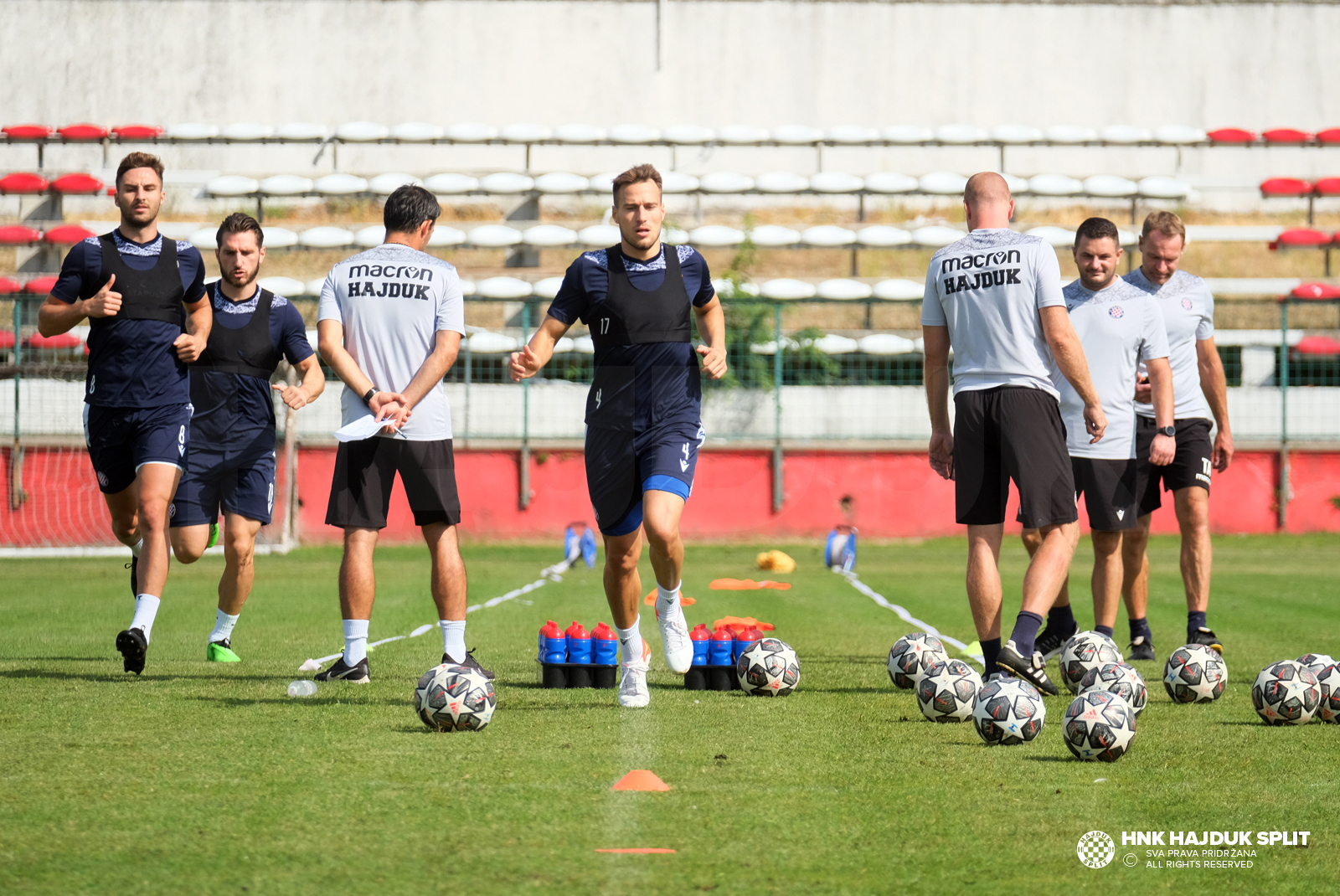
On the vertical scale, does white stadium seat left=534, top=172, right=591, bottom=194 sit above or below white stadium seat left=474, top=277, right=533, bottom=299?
above

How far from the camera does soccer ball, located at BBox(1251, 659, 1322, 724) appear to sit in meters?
5.54

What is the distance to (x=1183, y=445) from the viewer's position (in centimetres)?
790

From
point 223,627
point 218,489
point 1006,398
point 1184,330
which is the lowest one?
point 223,627

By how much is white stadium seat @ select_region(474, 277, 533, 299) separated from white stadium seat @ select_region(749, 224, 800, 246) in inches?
165

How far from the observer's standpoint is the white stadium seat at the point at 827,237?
24.1 m

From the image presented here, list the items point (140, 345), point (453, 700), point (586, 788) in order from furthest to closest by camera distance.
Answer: point (140, 345)
point (453, 700)
point (586, 788)

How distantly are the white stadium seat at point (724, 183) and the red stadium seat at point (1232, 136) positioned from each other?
31.1 ft

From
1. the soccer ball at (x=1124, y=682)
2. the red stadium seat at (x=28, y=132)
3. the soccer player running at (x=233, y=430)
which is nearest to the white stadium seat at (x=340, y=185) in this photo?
the red stadium seat at (x=28, y=132)

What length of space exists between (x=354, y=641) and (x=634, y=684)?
1.44 meters

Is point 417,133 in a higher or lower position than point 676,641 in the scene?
higher

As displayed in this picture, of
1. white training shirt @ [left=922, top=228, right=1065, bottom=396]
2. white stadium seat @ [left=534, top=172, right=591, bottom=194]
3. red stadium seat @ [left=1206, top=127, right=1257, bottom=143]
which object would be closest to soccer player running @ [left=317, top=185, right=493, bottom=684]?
white training shirt @ [left=922, top=228, right=1065, bottom=396]

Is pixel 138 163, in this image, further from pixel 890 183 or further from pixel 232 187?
pixel 890 183

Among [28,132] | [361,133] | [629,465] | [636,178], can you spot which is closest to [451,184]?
[361,133]

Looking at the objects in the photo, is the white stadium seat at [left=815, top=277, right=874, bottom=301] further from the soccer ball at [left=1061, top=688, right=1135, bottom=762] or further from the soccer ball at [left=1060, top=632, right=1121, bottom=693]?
the soccer ball at [left=1061, top=688, right=1135, bottom=762]
